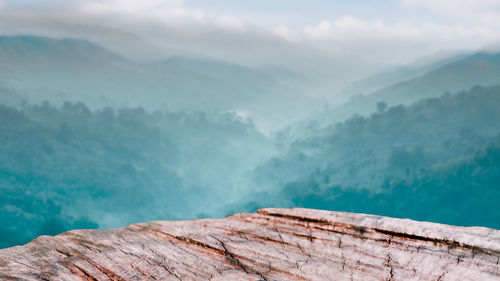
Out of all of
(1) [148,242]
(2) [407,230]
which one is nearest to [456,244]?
(2) [407,230]

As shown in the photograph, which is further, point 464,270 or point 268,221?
point 268,221

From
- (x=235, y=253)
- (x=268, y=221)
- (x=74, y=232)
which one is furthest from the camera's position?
(x=268, y=221)

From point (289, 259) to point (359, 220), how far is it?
52.2 inches

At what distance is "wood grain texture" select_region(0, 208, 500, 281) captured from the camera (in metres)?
3.46

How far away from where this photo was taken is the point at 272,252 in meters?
4.06

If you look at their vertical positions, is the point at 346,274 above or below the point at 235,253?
below

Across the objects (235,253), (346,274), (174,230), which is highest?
(174,230)

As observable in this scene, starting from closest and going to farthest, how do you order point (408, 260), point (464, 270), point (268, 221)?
point (464, 270) < point (408, 260) < point (268, 221)

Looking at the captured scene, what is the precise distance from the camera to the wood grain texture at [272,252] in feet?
11.4

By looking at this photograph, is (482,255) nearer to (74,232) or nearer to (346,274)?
(346,274)

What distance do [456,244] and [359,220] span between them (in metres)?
1.16

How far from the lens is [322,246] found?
419 cm

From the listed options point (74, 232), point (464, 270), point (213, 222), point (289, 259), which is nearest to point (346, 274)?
point (289, 259)

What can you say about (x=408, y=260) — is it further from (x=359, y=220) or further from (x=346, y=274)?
(x=359, y=220)
